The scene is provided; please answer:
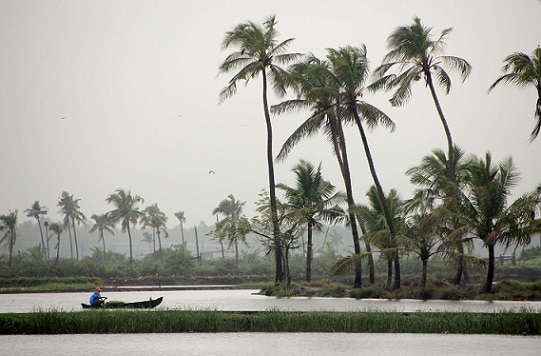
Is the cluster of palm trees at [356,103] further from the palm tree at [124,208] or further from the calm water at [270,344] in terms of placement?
the palm tree at [124,208]

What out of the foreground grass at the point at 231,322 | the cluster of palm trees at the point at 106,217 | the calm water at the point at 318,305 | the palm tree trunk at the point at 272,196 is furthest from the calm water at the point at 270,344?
the cluster of palm trees at the point at 106,217

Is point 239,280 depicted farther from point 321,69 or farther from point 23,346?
point 23,346

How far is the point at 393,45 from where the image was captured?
39.4 m

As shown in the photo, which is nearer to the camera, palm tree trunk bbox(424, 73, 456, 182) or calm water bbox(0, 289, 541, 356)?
calm water bbox(0, 289, 541, 356)

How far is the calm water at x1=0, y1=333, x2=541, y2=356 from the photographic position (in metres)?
18.8

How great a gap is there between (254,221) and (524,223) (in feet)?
55.8

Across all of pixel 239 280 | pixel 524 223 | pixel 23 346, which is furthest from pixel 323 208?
pixel 23 346

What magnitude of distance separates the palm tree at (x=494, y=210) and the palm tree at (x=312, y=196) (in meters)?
12.7

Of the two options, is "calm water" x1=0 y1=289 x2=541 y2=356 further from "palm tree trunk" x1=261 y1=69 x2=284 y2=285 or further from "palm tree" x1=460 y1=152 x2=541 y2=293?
"palm tree trunk" x1=261 y1=69 x2=284 y2=285

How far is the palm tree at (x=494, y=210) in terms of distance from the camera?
3117 cm

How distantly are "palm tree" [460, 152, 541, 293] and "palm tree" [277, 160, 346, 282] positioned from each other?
1268 cm

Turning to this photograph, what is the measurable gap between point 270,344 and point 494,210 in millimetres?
16028

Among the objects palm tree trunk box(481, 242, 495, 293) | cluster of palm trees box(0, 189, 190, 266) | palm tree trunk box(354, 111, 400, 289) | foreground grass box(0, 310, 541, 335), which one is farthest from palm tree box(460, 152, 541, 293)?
cluster of palm trees box(0, 189, 190, 266)

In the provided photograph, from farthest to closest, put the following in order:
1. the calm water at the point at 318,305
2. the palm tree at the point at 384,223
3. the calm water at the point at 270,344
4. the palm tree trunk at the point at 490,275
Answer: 1. the palm tree at the point at 384,223
2. the palm tree trunk at the point at 490,275
3. the calm water at the point at 318,305
4. the calm water at the point at 270,344
